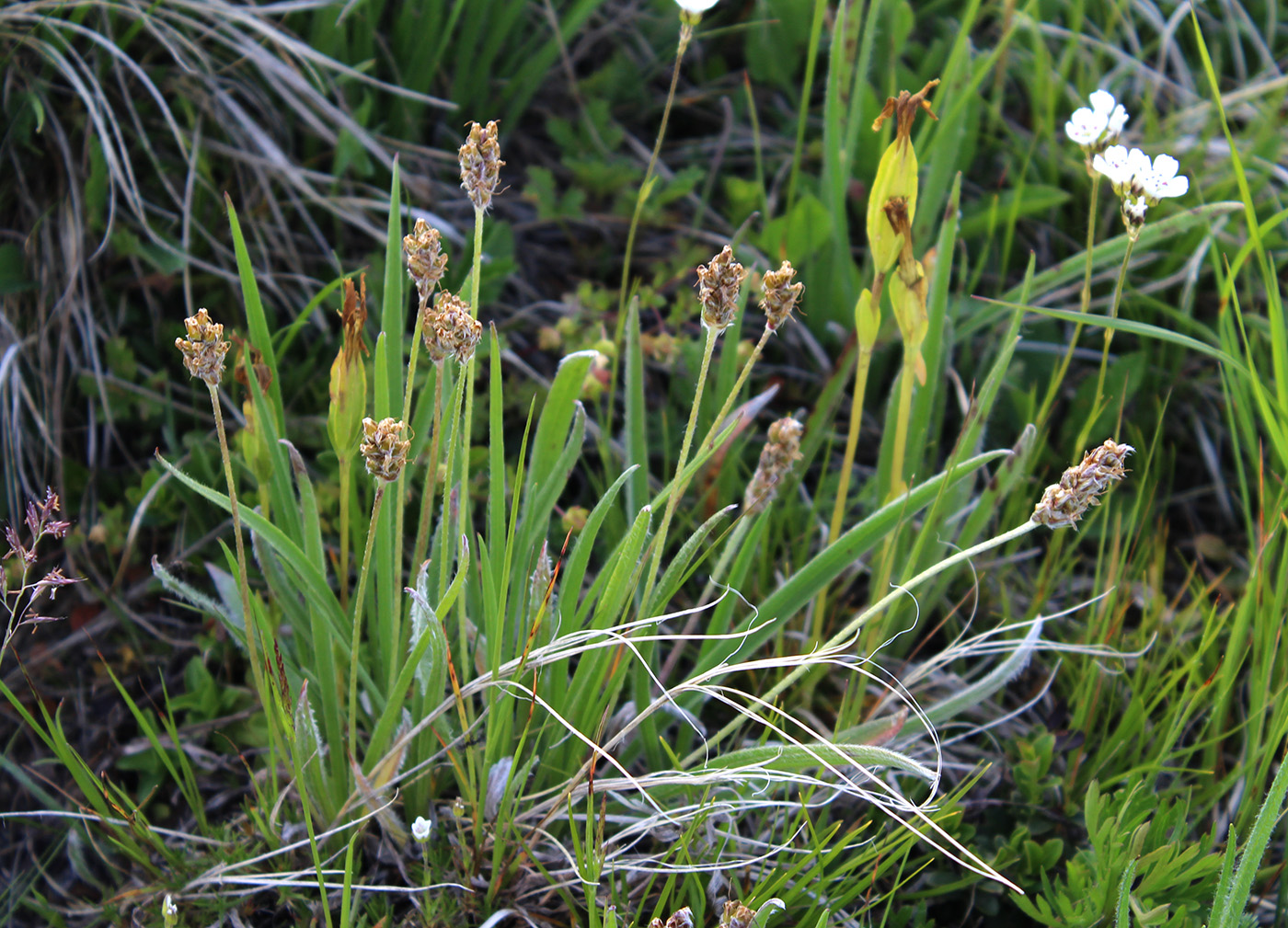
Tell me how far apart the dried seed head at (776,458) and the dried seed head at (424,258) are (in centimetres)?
40

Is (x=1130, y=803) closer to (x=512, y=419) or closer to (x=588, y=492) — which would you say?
(x=588, y=492)

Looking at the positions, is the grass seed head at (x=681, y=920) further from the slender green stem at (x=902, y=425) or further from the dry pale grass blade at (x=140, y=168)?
the dry pale grass blade at (x=140, y=168)

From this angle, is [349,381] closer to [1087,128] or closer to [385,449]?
[385,449]

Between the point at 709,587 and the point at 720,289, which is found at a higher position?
the point at 720,289

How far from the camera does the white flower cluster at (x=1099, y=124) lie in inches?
50.8

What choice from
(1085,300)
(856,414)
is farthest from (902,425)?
(1085,300)

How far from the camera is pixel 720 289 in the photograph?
957 mm

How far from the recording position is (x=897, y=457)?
141 centimetres

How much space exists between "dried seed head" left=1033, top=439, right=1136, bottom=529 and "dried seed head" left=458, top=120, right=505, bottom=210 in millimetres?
633

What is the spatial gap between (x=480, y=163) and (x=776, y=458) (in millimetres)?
464

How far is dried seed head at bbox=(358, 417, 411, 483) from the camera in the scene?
88 cm

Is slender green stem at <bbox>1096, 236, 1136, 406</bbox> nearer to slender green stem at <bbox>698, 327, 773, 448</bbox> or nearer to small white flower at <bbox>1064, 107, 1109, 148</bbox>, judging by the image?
small white flower at <bbox>1064, 107, 1109, 148</bbox>

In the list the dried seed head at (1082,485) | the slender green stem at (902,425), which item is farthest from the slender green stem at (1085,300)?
the dried seed head at (1082,485)

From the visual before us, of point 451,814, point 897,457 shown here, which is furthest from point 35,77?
point 897,457
